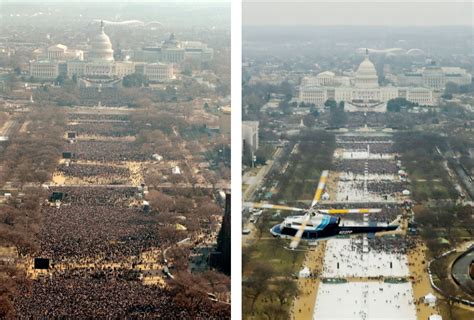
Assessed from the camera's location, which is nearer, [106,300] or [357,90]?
[357,90]

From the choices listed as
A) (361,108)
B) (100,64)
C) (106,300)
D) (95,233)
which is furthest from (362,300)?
(100,64)

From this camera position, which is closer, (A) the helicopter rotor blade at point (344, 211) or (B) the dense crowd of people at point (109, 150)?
(A) the helicopter rotor blade at point (344, 211)

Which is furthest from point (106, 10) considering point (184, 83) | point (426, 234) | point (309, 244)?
point (426, 234)

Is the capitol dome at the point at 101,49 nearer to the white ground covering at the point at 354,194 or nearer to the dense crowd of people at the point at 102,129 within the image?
the dense crowd of people at the point at 102,129

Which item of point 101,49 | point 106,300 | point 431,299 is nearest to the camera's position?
point 431,299

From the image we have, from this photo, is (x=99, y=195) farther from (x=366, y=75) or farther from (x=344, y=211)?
(x=366, y=75)

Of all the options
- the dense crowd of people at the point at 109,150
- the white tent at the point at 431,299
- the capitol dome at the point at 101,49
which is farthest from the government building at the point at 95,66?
the white tent at the point at 431,299
